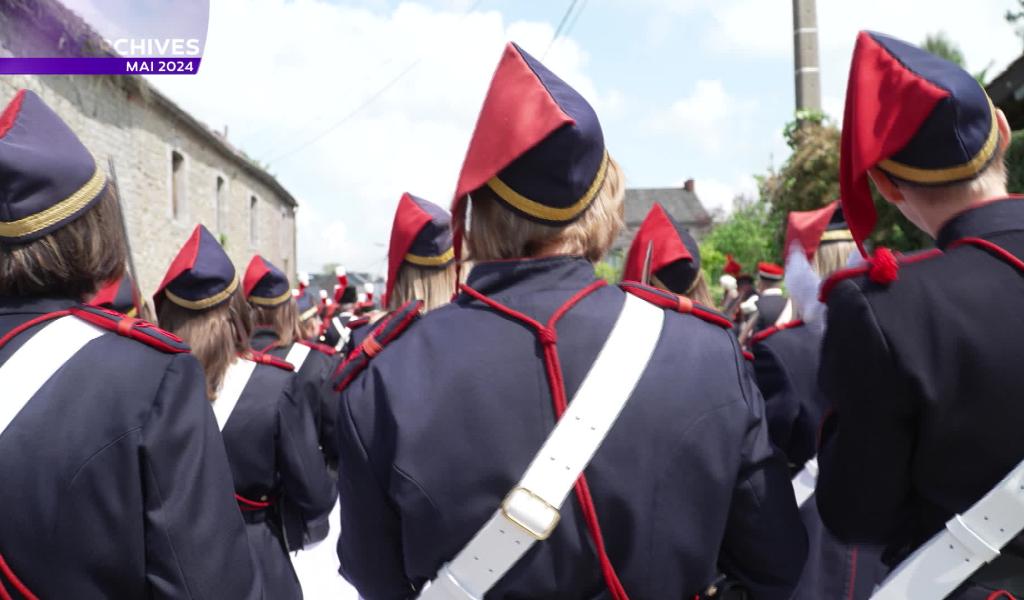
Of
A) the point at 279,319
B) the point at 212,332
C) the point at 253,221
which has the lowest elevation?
the point at 253,221

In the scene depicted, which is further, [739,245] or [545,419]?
[739,245]

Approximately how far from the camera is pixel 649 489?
1.73m

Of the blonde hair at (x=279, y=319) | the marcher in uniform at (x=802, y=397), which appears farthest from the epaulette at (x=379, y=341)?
the blonde hair at (x=279, y=319)

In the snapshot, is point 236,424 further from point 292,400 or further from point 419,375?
point 419,375

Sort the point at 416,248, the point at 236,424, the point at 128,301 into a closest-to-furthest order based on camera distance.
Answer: the point at 236,424, the point at 128,301, the point at 416,248

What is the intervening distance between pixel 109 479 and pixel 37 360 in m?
0.29

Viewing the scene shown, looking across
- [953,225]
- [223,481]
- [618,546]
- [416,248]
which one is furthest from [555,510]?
[416,248]

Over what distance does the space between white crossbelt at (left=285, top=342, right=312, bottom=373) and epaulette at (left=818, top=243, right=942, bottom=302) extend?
3802 mm

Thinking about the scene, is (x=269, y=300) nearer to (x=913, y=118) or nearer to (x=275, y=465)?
(x=275, y=465)

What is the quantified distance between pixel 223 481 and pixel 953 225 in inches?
67.0

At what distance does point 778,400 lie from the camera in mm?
3020

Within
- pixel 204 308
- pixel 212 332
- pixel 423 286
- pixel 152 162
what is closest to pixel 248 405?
pixel 212 332

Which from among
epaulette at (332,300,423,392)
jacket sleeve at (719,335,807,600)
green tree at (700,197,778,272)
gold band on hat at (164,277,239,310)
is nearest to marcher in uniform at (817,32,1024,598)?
jacket sleeve at (719,335,807,600)

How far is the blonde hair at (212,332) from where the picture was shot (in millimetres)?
3461
